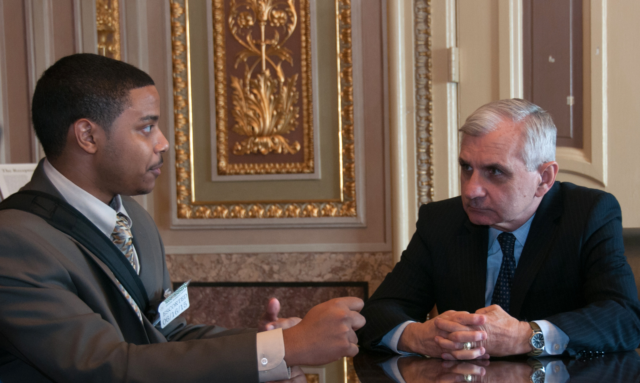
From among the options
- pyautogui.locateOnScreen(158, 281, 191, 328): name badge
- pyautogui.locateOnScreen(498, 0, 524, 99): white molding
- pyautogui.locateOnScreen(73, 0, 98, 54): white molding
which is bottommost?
pyautogui.locateOnScreen(158, 281, 191, 328): name badge

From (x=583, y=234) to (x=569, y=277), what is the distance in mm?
139

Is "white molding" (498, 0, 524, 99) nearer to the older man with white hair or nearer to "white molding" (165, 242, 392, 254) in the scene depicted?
the older man with white hair

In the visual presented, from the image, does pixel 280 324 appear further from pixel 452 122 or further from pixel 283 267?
pixel 452 122

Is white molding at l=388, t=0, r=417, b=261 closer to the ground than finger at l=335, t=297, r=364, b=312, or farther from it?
farther from it

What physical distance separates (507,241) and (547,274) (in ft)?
0.56

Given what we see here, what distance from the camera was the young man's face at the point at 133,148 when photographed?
152 cm

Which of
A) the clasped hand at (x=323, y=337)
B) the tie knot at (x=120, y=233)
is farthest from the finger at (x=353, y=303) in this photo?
the tie knot at (x=120, y=233)

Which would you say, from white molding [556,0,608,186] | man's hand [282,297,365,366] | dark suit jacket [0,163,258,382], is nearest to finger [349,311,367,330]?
man's hand [282,297,365,366]

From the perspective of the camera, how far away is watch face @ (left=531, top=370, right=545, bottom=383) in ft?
3.72

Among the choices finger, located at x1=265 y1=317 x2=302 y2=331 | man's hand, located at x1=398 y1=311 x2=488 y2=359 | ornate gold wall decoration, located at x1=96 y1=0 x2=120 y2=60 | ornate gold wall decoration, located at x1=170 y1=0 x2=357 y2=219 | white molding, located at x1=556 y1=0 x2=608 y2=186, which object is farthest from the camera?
ornate gold wall decoration, located at x1=96 y1=0 x2=120 y2=60

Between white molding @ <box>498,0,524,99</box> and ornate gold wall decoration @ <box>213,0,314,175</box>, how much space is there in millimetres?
947

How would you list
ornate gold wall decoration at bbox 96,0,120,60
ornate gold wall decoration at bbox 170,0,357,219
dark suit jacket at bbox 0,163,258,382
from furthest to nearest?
1. ornate gold wall decoration at bbox 96,0,120,60
2. ornate gold wall decoration at bbox 170,0,357,219
3. dark suit jacket at bbox 0,163,258,382

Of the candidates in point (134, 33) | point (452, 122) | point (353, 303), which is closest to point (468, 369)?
point (353, 303)

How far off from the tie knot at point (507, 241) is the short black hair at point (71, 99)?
1.23 metres
